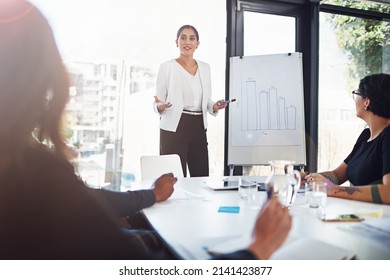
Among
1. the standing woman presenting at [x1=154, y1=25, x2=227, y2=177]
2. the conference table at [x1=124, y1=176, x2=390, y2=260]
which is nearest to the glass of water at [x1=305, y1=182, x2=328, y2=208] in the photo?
the conference table at [x1=124, y1=176, x2=390, y2=260]

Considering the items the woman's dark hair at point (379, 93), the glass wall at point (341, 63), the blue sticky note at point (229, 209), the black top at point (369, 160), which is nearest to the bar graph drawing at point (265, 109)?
the glass wall at point (341, 63)

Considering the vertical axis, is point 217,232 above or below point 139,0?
below

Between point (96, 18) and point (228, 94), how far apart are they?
59.0 inches

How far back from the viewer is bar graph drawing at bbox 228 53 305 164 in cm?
314

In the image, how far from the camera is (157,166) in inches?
80.0

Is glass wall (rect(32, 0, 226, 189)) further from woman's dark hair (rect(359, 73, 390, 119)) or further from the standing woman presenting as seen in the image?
woman's dark hair (rect(359, 73, 390, 119))

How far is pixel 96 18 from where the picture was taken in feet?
6.77

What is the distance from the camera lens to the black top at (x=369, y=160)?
4.73ft

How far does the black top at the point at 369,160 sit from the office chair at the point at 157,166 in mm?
962

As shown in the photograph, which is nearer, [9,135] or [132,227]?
[9,135]

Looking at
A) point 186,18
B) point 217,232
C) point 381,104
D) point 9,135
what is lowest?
point 217,232

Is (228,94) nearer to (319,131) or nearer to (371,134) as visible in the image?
(319,131)

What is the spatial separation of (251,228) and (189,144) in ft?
6.36
